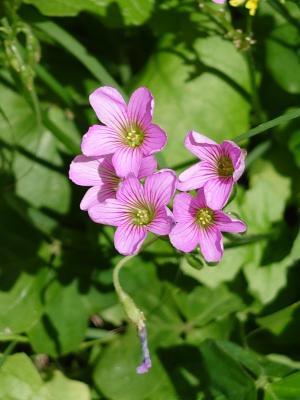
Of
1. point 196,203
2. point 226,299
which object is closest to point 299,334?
point 226,299

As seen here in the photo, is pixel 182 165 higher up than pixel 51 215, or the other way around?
pixel 182 165

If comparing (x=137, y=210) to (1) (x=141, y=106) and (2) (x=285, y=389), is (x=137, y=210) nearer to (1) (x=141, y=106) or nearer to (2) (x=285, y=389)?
(1) (x=141, y=106)

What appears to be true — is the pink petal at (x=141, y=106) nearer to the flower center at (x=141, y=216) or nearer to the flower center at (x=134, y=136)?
the flower center at (x=134, y=136)

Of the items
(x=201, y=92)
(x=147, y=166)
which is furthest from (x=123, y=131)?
(x=201, y=92)

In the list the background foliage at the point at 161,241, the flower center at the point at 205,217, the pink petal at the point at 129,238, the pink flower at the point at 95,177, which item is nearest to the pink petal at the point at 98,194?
the pink flower at the point at 95,177

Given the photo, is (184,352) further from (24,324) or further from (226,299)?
(24,324)

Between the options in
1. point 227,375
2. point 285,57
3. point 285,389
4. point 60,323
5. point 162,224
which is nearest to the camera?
point 162,224
